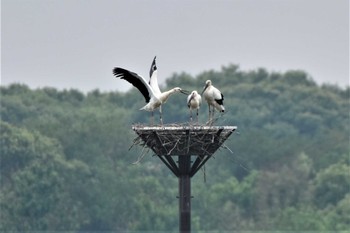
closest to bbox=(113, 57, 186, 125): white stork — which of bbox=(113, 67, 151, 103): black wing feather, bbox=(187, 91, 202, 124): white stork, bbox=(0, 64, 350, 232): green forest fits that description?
bbox=(113, 67, 151, 103): black wing feather

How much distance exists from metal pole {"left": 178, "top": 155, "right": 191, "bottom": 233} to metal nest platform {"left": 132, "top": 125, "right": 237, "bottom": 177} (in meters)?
0.06

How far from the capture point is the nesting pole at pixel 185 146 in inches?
1629

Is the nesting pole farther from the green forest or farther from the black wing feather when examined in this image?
the green forest

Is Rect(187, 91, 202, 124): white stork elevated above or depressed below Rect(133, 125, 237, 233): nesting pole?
above

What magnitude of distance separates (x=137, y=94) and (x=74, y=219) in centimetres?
1988

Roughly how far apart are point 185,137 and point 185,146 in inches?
8.1

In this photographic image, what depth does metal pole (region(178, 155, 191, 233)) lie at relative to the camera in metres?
41.3

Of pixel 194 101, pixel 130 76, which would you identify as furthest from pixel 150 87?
pixel 194 101

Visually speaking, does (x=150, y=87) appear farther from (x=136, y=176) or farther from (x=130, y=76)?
(x=136, y=176)

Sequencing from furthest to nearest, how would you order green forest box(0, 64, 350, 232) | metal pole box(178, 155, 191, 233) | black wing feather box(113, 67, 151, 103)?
green forest box(0, 64, 350, 232), black wing feather box(113, 67, 151, 103), metal pole box(178, 155, 191, 233)

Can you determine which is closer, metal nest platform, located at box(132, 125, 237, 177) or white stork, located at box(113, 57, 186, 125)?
metal nest platform, located at box(132, 125, 237, 177)

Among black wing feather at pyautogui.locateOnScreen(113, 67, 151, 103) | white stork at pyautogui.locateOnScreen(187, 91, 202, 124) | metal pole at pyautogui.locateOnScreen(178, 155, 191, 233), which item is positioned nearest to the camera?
metal pole at pyautogui.locateOnScreen(178, 155, 191, 233)

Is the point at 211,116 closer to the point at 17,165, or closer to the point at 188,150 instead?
the point at 188,150

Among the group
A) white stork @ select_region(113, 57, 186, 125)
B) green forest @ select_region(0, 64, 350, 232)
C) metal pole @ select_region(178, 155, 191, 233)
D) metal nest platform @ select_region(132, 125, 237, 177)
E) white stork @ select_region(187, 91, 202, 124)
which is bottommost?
metal pole @ select_region(178, 155, 191, 233)
